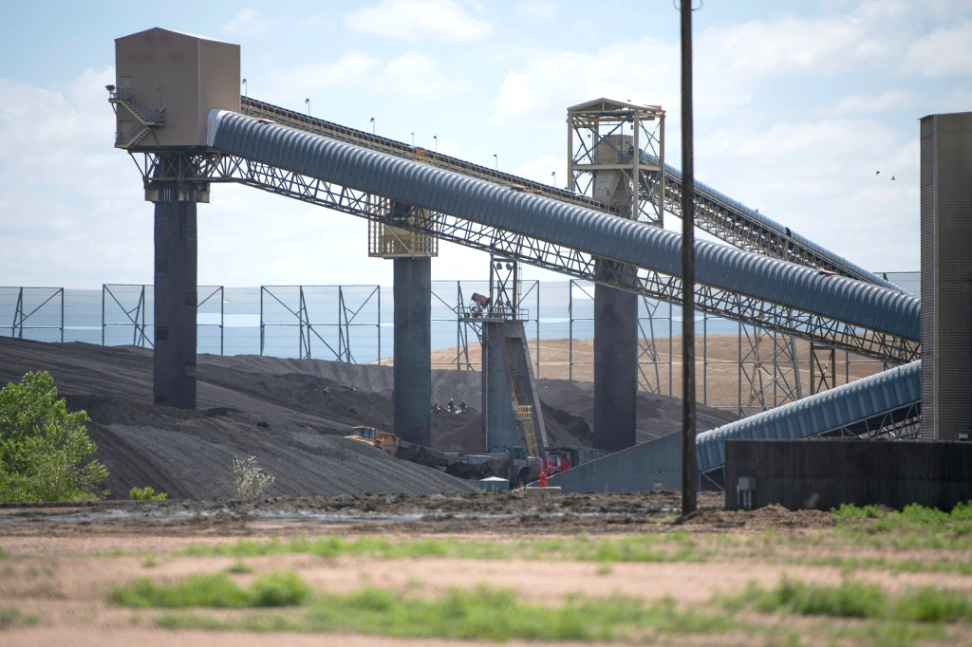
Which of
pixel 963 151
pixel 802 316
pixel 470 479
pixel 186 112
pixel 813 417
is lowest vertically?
pixel 470 479

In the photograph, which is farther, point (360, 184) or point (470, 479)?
point (470, 479)

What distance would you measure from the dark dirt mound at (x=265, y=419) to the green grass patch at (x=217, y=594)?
22.1 m

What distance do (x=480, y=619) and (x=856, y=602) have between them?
3.10m

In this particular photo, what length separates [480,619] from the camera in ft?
26.8

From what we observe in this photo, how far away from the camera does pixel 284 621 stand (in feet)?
27.8

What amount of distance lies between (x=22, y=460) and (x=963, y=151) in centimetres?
2297

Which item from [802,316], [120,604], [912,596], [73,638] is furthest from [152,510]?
[802,316]

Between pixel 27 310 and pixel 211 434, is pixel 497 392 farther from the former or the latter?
pixel 27 310

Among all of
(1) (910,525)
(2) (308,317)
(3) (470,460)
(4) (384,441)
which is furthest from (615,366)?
(1) (910,525)

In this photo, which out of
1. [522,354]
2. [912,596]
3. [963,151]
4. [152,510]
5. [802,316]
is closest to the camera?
[912,596]

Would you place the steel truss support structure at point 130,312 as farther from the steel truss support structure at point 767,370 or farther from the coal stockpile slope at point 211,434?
the steel truss support structure at point 767,370

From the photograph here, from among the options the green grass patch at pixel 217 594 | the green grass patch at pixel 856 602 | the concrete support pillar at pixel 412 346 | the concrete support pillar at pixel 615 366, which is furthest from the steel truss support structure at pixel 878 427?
the green grass patch at pixel 217 594

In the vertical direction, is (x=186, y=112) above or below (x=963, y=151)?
above

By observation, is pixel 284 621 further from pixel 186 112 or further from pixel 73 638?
pixel 186 112
